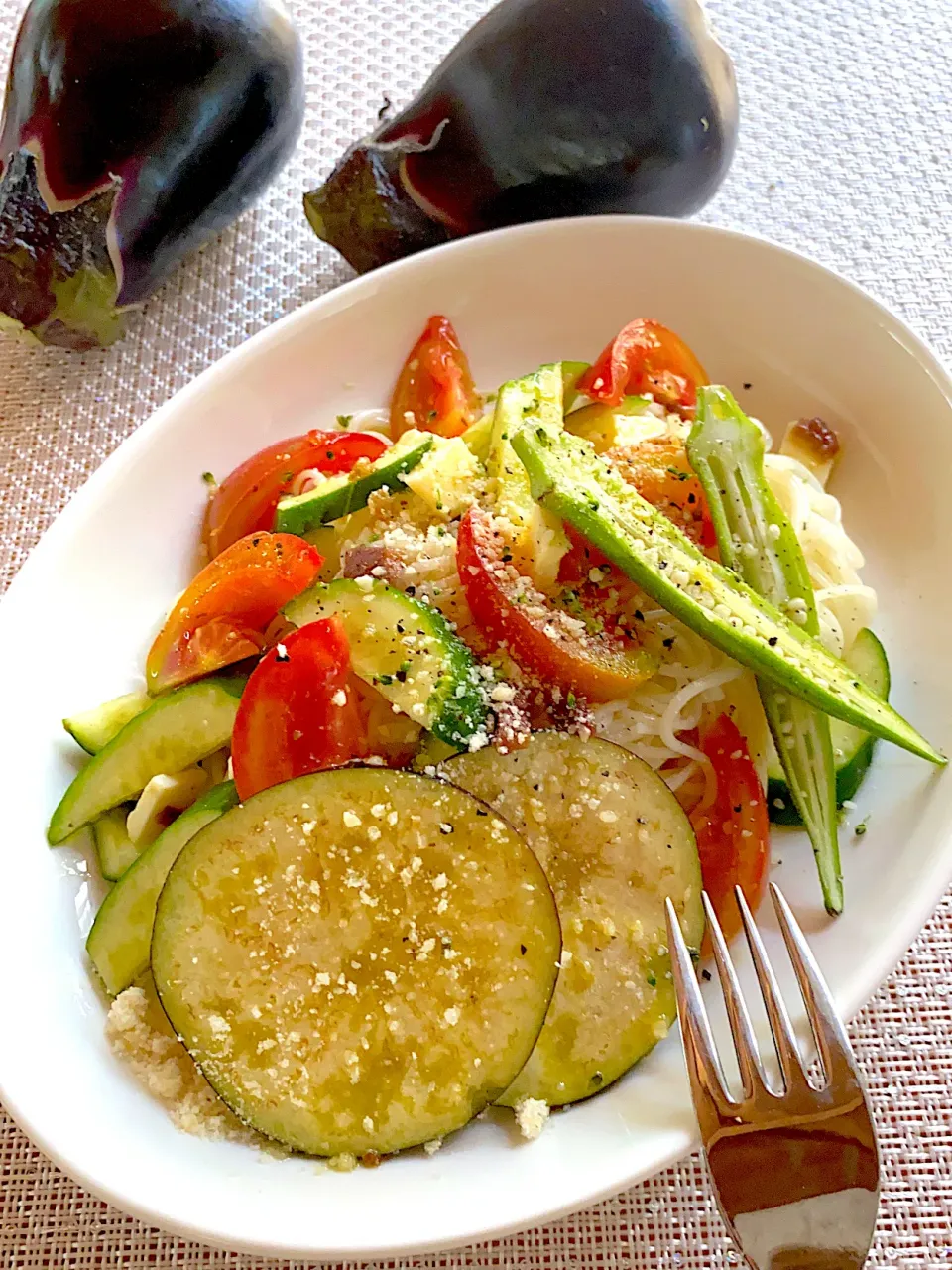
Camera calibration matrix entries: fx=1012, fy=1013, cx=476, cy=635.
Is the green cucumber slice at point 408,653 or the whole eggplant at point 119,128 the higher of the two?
the whole eggplant at point 119,128

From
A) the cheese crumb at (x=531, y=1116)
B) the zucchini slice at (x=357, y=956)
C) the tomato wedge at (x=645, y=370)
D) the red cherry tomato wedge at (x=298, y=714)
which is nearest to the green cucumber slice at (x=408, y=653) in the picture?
the red cherry tomato wedge at (x=298, y=714)

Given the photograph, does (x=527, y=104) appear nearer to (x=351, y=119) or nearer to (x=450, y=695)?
(x=351, y=119)

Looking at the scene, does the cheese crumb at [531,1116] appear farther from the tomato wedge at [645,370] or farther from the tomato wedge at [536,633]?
the tomato wedge at [645,370]

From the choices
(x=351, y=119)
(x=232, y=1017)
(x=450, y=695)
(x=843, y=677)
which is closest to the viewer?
(x=232, y=1017)

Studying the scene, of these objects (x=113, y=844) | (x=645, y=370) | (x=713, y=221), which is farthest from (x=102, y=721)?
(x=713, y=221)

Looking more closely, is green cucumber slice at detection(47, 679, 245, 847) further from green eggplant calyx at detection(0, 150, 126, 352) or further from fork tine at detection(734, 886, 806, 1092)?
green eggplant calyx at detection(0, 150, 126, 352)

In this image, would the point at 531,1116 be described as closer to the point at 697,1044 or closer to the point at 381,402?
the point at 697,1044

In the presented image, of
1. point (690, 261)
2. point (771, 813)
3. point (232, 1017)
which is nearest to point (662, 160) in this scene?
point (690, 261)
